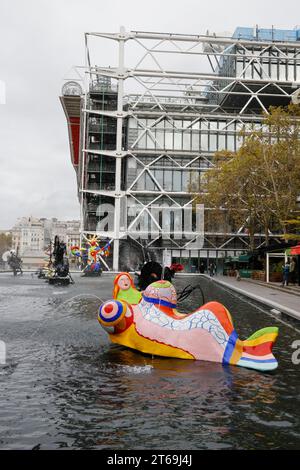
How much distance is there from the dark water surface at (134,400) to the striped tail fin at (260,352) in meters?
0.19

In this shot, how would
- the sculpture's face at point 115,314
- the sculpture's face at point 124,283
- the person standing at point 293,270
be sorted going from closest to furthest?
the sculpture's face at point 115,314
the sculpture's face at point 124,283
the person standing at point 293,270

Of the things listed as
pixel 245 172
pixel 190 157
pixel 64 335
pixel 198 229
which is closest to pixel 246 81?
pixel 190 157

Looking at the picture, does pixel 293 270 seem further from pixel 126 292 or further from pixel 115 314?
pixel 115 314

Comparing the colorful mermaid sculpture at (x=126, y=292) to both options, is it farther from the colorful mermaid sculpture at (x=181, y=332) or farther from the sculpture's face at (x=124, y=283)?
the colorful mermaid sculpture at (x=181, y=332)

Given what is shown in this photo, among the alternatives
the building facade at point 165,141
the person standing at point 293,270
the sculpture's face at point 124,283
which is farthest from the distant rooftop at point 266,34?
the sculpture's face at point 124,283

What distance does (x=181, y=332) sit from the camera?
32.0 feet

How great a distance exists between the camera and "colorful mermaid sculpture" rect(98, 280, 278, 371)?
366 inches

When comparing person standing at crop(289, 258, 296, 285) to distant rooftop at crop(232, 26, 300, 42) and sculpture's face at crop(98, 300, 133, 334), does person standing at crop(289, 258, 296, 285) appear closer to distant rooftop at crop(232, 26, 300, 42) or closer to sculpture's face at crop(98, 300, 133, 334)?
sculpture's face at crop(98, 300, 133, 334)

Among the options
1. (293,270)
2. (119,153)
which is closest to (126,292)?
(293,270)

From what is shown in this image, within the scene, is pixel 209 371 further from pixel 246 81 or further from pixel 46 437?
pixel 246 81

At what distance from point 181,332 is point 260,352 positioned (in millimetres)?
1607

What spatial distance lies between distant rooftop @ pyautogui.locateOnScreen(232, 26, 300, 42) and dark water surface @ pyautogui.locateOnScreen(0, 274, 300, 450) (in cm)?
7525

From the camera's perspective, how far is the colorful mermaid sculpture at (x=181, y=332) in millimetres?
9297
